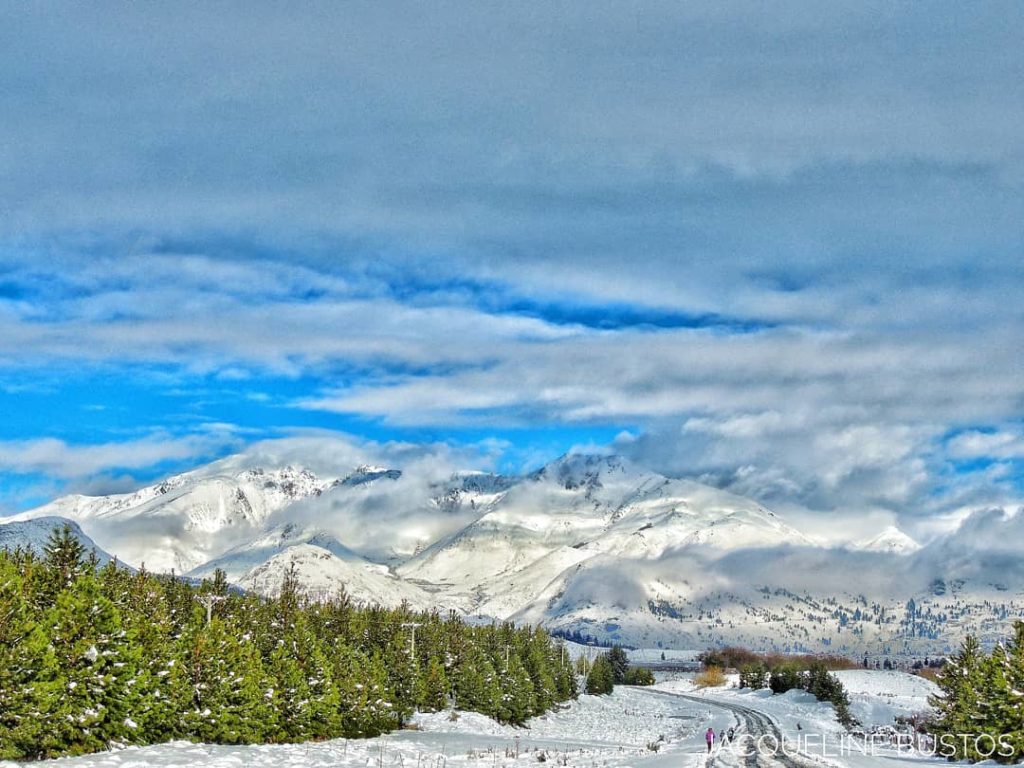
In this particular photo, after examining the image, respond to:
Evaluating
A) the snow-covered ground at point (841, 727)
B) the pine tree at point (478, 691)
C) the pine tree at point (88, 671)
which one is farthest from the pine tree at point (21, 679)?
the pine tree at point (478, 691)

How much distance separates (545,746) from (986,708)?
33854mm

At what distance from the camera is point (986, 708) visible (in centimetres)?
6122

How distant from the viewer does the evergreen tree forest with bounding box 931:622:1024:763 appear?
188ft

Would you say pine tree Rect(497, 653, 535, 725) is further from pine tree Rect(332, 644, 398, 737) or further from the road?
pine tree Rect(332, 644, 398, 737)

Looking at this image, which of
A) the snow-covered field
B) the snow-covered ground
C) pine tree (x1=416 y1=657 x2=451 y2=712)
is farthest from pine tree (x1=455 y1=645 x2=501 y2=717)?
the snow-covered ground

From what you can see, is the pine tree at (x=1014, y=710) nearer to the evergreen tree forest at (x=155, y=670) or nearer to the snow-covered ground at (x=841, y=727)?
the snow-covered ground at (x=841, y=727)

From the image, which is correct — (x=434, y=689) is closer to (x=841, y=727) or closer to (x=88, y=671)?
Answer: (x=841, y=727)

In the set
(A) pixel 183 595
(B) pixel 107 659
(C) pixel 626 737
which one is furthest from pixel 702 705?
(B) pixel 107 659

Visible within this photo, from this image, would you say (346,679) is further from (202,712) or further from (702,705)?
(702,705)

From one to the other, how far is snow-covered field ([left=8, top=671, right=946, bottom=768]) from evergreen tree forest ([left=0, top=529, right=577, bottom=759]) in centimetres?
157

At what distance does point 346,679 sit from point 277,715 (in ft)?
41.8

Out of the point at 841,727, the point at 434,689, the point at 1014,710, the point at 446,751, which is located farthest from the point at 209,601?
the point at 841,727

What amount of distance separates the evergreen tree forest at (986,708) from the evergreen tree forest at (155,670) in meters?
41.9

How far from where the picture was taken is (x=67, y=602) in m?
46.4
